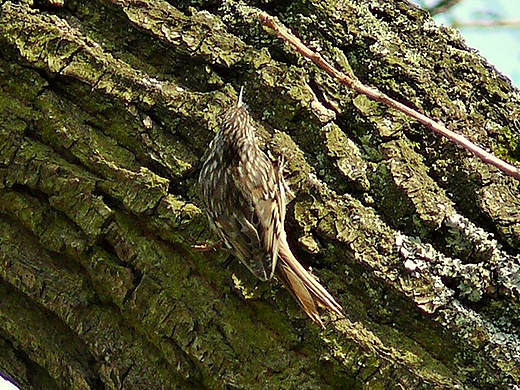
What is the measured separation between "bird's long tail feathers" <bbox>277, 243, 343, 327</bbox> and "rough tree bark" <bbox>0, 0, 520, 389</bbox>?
0.03m

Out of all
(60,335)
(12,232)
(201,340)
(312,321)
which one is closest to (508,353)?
(312,321)

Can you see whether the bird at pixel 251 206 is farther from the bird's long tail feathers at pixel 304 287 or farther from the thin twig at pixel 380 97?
the thin twig at pixel 380 97

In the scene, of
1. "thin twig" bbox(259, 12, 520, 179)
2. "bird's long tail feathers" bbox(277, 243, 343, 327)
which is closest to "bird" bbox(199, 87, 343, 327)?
"bird's long tail feathers" bbox(277, 243, 343, 327)

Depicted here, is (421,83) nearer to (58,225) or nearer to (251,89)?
(251,89)

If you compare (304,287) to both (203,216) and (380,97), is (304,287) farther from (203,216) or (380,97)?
(380,97)

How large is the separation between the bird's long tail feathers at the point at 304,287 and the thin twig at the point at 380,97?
0.43 metres

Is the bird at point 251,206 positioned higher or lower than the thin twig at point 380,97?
lower

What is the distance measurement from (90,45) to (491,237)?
3.57 feet

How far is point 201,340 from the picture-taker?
183 centimetres

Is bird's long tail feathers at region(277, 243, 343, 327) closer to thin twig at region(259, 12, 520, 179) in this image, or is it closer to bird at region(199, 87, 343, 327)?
bird at region(199, 87, 343, 327)

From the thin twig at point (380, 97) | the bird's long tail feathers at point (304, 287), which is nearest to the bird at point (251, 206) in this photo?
the bird's long tail feathers at point (304, 287)

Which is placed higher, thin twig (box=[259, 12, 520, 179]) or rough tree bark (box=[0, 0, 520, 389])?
thin twig (box=[259, 12, 520, 179])

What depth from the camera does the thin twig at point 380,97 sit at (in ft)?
6.20

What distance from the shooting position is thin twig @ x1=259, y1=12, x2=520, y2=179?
1890 mm
